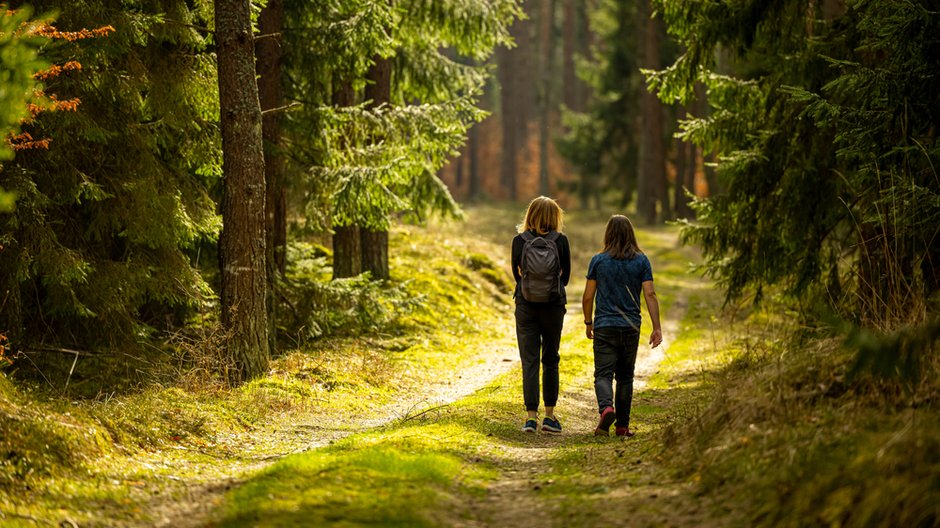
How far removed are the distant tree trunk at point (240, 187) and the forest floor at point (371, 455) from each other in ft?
2.46

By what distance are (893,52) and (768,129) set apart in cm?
347

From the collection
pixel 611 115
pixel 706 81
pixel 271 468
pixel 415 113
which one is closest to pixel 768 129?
pixel 706 81

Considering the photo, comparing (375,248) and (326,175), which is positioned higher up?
(326,175)

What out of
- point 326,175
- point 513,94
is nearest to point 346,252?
point 326,175

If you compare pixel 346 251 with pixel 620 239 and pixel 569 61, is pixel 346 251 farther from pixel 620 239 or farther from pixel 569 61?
pixel 569 61

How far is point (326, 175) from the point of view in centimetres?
1356

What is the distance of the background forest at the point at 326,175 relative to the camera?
8.27m

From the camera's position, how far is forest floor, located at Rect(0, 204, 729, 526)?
18.4 ft

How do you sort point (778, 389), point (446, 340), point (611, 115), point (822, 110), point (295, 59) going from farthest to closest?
point (611, 115) → point (446, 340) → point (295, 59) → point (822, 110) → point (778, 389)

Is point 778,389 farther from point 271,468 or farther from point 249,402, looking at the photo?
point 249,402

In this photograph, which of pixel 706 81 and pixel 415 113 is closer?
pixel 706 81

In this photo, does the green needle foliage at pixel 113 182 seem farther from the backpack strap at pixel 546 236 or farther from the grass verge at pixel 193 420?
the backpack strap at pixel 546 236

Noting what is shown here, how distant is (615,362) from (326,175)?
6.41 meters

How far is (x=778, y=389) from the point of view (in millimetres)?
6359
